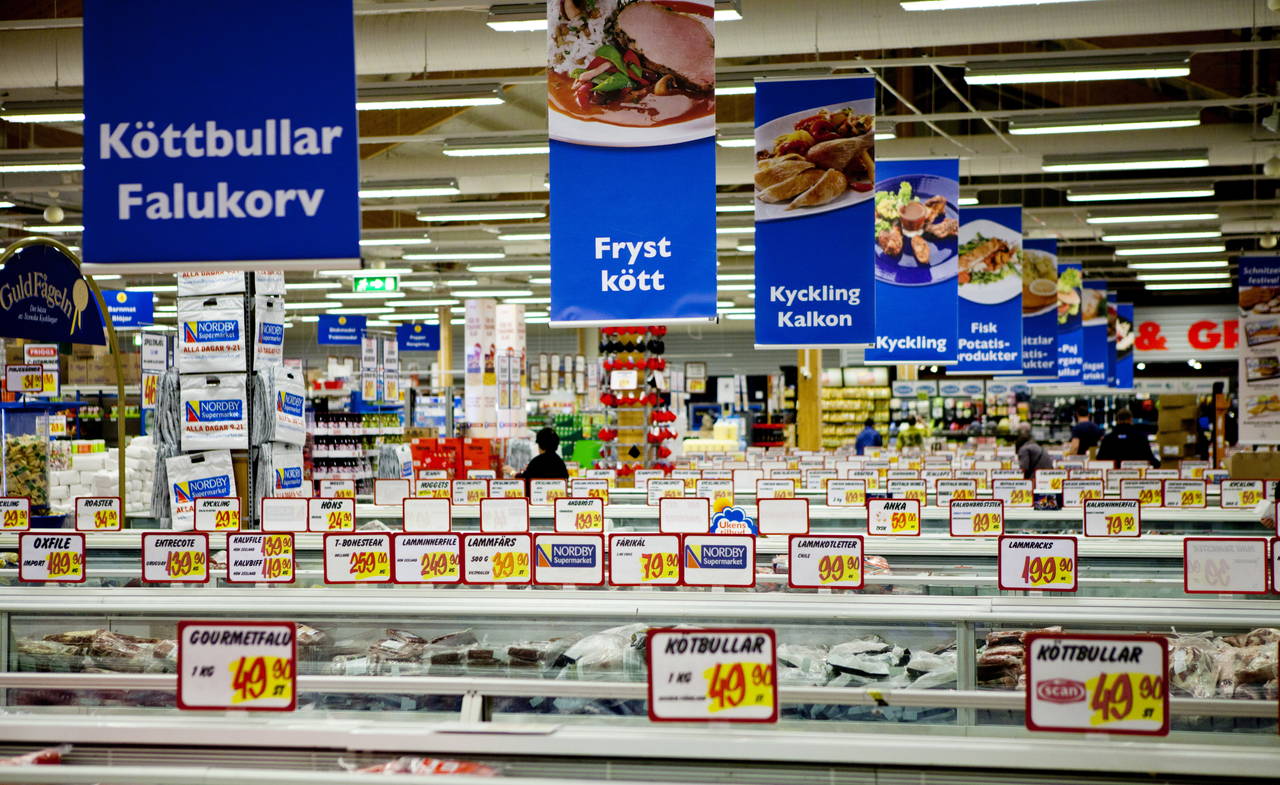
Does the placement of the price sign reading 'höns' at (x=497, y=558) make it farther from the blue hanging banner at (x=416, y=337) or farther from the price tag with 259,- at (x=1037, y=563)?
the blue hanging banner at (x=416, y=337)

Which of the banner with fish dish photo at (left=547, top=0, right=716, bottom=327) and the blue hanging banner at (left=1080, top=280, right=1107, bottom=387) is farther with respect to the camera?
the blue hanging banner at (left=1080, top=280, right=1107, bottom=387)

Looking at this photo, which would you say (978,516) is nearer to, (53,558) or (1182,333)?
(53,558)

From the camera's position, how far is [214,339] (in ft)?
29.2

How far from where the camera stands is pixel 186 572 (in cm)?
521

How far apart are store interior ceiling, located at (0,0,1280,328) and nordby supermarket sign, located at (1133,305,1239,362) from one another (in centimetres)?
556

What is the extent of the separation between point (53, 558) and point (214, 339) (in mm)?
3900

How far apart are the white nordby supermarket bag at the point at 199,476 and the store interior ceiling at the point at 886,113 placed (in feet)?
11.2

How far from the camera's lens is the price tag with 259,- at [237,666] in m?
2.85

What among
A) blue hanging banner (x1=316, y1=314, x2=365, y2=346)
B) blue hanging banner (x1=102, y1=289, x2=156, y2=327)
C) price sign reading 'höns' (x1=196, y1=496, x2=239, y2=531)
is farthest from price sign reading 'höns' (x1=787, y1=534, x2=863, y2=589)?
blue hanging banner (x1=316, y1=314, x2=365, y2=346)

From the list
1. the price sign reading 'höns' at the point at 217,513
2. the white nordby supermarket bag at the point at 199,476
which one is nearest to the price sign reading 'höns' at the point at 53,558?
the price sign reading 'höns' at the point at 217,513

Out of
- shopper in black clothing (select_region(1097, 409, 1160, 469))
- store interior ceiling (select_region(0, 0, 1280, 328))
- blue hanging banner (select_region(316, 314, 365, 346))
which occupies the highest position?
store interior ceiling (select_region(0, 0, 1280, 328))


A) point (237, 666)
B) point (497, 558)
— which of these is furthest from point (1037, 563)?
point (237, 666)

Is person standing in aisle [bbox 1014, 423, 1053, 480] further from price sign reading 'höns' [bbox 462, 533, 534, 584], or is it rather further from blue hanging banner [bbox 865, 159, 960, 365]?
price sign reading 'höns' [bbox 462, 533, 534, 584]

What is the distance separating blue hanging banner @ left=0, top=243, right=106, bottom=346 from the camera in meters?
6.82
